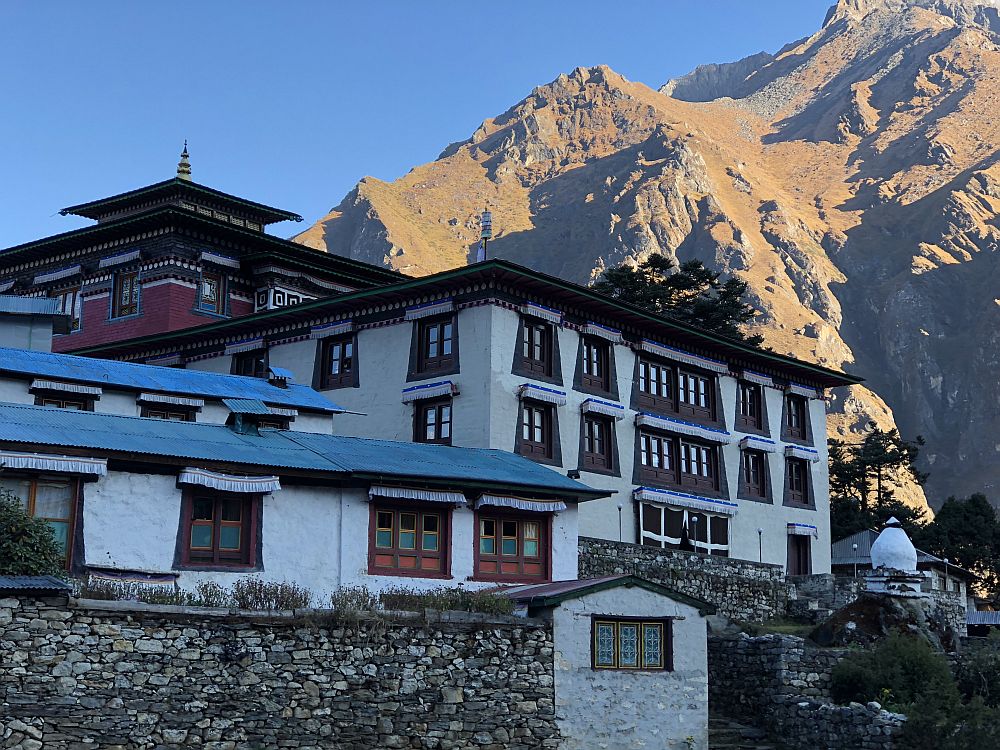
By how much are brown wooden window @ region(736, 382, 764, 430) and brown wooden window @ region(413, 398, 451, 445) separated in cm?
1626

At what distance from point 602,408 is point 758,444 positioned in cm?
1133

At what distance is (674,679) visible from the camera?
29734 millimetres

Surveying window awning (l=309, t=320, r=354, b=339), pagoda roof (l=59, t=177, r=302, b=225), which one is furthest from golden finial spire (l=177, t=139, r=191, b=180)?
window awning (l=309, t=320, r=354, b=339)

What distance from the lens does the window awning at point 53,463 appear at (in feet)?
89.4

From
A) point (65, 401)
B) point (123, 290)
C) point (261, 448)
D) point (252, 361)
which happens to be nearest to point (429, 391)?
point (252, 361)

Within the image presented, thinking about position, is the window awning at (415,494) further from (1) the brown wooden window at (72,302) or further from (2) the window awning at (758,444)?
(1) the brown wooden window at (72,302)

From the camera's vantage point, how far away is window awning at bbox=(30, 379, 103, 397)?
37.5m

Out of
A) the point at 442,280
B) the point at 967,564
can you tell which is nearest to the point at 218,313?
the point at 442,280

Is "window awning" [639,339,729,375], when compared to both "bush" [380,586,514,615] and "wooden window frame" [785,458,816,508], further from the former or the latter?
"bush" [380,586,514,615]

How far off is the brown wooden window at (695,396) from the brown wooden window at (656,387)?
0.48 meters

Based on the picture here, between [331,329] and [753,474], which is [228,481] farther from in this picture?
[753,474]

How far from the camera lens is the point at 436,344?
48.1 m

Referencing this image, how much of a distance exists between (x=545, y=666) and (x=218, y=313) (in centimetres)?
3669

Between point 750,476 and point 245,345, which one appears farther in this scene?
point 750,476
